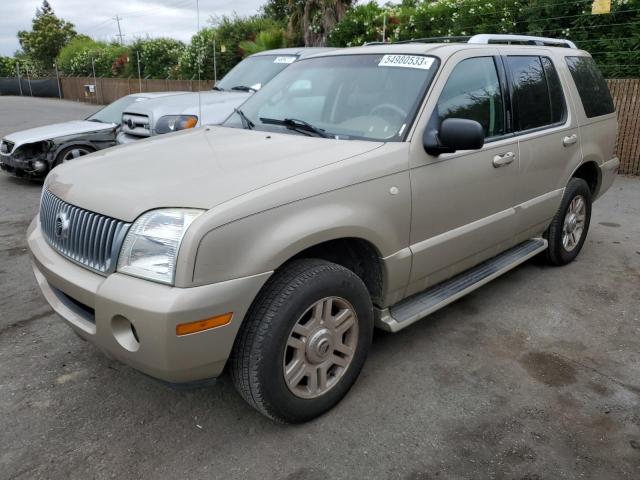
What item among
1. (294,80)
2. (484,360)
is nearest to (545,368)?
(484,360)

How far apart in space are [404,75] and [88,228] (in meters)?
2.00

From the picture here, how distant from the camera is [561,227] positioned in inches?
186

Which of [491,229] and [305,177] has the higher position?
[305,177]

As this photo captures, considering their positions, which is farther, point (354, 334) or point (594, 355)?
point (594, 355)

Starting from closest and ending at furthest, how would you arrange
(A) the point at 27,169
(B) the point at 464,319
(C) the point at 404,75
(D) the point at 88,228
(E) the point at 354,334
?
(D) the point at 88,228, (E) the point at 354,334, (C) the point at 404,75, (B) the point at 464,319, (A) the point at 27,169

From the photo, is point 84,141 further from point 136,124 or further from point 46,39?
point 46,39

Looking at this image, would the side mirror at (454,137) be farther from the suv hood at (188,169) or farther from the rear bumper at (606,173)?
the rear bumper at (606,173)

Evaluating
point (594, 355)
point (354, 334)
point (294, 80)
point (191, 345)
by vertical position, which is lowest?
point (594, 355)

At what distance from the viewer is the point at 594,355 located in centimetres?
351

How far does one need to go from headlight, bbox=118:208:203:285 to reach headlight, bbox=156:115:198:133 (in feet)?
16.7

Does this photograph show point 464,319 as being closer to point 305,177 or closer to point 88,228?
point 305,177

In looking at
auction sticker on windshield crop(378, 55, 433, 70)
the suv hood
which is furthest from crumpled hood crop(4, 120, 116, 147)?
auction sticker on windshield crop(378, 55, 433, 70)

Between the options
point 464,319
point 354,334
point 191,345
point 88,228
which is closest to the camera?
point 191,345

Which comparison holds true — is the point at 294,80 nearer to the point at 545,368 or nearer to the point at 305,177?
the point at 305,177
